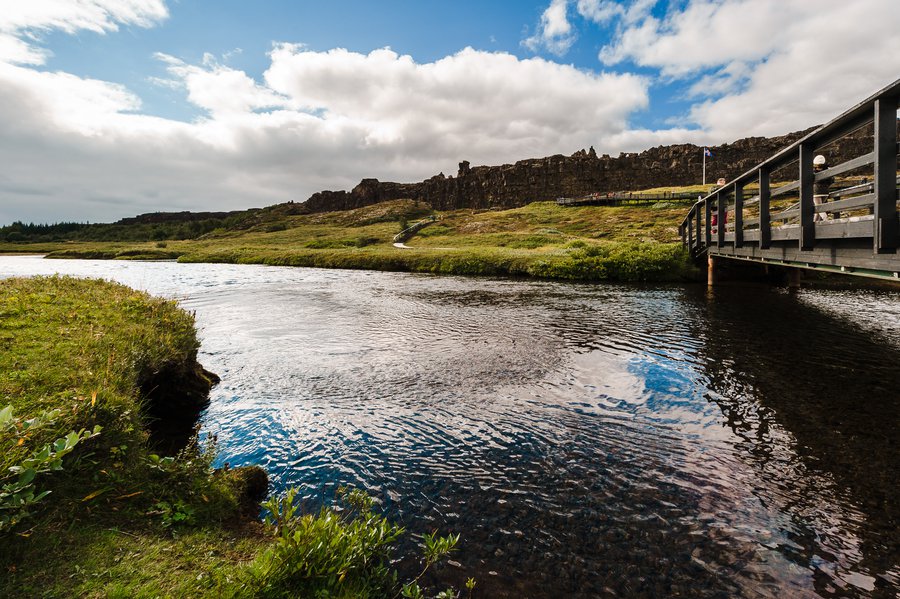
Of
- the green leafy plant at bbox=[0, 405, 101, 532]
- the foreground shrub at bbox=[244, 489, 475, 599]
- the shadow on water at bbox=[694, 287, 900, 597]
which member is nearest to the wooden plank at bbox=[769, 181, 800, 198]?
the shadow on water at bbox=[694, 287, 900, 597]

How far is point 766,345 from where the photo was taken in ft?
45.5

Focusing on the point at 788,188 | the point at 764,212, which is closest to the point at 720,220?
the point at 764,212

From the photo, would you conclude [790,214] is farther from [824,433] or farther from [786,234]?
[824,433]

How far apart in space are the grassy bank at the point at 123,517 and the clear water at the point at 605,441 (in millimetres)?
1302

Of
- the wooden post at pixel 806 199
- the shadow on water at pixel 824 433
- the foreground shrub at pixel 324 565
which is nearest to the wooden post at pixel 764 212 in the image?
the wooden post at pixel 806 199

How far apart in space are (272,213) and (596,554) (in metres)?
212

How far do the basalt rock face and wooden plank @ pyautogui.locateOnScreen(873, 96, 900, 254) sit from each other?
140 metres

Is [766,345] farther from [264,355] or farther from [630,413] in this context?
[264,355]

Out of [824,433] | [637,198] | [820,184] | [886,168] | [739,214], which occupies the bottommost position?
[824,433]

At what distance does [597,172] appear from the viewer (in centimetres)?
14525

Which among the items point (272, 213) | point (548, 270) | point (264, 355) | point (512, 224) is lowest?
point (264, 355)

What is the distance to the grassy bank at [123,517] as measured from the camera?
3328mm

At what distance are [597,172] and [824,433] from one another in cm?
15086

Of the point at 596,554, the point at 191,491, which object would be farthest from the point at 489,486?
the point at 191,491
